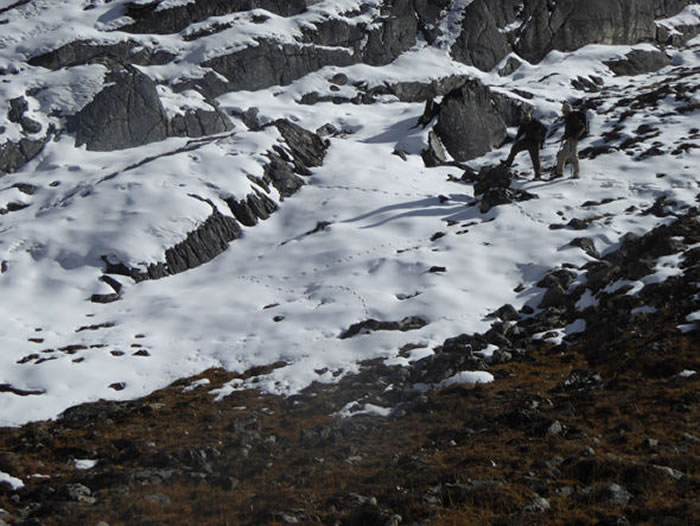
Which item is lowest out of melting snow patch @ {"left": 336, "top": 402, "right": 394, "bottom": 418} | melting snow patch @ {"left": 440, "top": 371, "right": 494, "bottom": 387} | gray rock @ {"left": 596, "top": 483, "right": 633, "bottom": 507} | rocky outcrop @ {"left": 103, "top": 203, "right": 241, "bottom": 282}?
rocky outcrop @ {"left": 103, "top": 203, "right": 241, "bottom": 282}

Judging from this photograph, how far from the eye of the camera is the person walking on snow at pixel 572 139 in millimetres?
28486

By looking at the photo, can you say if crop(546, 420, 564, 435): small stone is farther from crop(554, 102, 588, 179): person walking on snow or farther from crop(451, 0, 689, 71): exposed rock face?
crop(451, 0, 689, 71): exposed rock face

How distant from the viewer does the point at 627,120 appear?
37500mm

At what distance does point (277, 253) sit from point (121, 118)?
2026 cm

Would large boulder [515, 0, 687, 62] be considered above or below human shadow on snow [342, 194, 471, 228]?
above

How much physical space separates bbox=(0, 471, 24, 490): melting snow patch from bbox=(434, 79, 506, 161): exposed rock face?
2886 cm

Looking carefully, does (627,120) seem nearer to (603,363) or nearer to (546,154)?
(546,154)

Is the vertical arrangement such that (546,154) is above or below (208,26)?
below

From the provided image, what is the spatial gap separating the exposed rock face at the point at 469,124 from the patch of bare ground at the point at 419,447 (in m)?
20.9

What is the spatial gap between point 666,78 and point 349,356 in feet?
138

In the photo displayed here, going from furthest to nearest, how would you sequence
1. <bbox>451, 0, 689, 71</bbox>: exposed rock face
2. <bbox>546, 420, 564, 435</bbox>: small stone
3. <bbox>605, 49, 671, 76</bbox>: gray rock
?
<bbox>451, 0, 689, 71</bbox>: exposed rock face < <bbox>605, 49, 671, 76</bbox>: gray rock < <bbox>546, 420, 564, 435</bbox>: small stone

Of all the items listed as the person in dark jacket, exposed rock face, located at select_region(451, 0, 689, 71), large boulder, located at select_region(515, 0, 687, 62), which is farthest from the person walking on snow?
large boulder, located at select_region(515, 0, 687, 62)

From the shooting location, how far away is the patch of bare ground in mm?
9266

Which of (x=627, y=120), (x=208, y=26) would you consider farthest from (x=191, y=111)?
(x=627, y=120)
